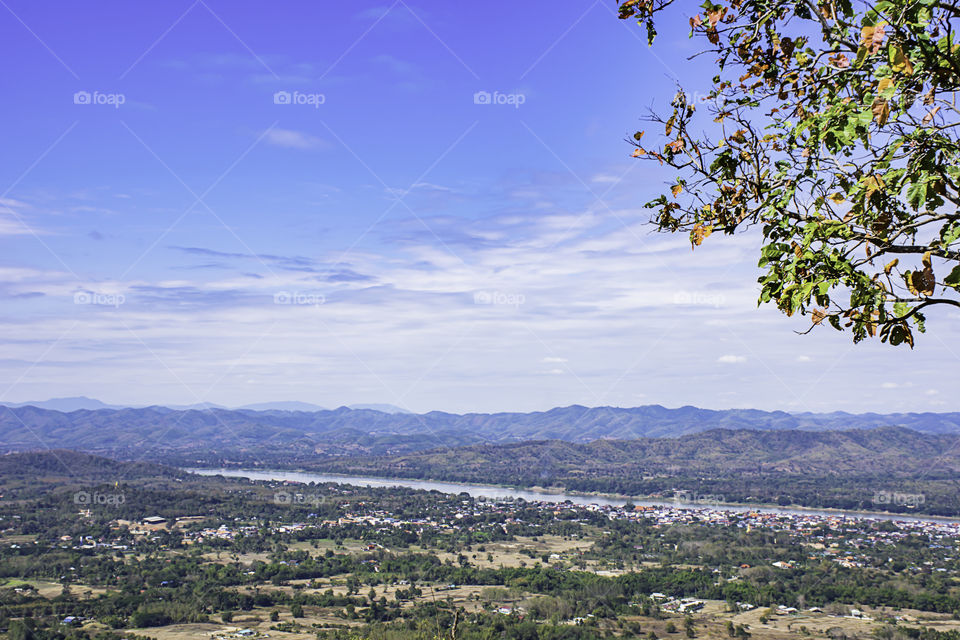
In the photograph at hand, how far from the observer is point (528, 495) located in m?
91.1

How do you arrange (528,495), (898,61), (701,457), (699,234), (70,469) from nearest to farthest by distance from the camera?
(898,61)
(699,234)
(528,495)
(70,469)
(701,457)

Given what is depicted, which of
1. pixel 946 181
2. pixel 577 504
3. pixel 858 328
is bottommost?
pixel 577 504

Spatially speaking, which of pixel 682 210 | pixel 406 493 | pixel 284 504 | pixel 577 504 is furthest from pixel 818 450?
pixel 682 210

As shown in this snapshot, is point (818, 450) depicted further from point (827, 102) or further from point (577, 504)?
point (827, 102)

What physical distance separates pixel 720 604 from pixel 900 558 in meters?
20.3

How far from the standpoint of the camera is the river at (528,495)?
72.8 metres

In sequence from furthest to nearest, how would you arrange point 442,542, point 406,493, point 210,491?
1. point 406,493
2. point 210,491
3. point 442,542

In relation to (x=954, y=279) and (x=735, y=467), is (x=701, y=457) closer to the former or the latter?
(x=735, y=467)

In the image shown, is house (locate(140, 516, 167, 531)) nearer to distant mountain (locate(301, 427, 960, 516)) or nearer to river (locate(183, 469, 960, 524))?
river (locate(183, 469, 960, 524))

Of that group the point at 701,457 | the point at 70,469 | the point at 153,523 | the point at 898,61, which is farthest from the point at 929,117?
the point at 701,457

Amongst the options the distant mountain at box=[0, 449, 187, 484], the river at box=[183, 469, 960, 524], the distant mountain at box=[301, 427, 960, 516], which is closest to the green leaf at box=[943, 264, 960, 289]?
the river at box=[183, 469, 960, 524]

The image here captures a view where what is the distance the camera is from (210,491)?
77438 millimetres

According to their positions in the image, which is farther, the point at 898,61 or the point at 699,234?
the point at 699,234

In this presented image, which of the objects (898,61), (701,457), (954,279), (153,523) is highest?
(898,61)
